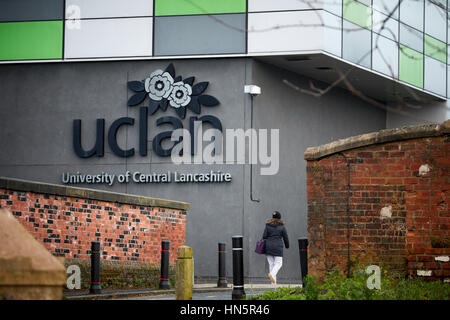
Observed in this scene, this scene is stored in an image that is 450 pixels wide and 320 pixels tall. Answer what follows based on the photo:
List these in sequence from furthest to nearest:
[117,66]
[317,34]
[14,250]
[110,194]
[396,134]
→ [117,66] < [317,34] < [110,194] < [396,134] < [14,250]

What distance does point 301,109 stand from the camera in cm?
2792

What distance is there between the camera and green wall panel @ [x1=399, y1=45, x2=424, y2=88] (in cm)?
2898

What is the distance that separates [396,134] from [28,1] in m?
17.1

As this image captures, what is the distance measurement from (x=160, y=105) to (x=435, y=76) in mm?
9759

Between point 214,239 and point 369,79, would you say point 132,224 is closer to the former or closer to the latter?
point 214,239

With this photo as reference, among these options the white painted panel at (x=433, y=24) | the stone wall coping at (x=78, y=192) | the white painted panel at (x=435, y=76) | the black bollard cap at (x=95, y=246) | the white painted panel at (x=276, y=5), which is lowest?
the black bollard cap at (x=95, y=246)

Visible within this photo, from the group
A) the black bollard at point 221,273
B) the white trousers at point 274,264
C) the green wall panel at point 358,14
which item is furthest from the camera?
the green wall panel at point 358,14

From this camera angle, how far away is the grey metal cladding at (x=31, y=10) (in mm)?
27109

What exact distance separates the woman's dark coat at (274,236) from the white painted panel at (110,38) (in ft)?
24.8

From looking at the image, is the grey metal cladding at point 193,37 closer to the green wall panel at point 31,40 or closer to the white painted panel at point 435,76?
the green wall panel at point 31,40

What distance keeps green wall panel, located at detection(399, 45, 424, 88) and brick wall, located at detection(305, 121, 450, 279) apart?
1597 cm

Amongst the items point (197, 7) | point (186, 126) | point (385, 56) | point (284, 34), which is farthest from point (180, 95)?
point (385, 56)

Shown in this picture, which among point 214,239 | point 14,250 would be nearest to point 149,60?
point 214,239

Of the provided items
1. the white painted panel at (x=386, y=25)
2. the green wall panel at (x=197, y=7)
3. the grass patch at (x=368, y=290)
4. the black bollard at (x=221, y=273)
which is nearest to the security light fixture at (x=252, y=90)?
the green wall panel at (x=197, y=7)
